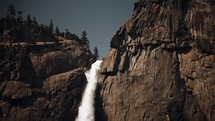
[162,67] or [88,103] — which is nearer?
[162,67]

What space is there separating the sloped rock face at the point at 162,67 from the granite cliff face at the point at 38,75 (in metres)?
8.18

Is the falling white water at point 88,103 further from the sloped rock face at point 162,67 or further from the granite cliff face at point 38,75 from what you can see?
the sloped rock face at point 162,67

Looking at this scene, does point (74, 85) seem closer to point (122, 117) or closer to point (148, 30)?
point (122, 117)

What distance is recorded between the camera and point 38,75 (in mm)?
86250

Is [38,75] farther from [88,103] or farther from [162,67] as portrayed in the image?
[162,67]

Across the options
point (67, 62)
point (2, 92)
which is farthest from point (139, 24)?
point (2, 92)

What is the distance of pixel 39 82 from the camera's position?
85.8m

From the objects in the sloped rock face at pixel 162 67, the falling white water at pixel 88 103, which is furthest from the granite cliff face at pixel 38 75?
the sloped rock face at pixel 162 67

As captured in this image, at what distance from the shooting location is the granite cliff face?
82.8 meters

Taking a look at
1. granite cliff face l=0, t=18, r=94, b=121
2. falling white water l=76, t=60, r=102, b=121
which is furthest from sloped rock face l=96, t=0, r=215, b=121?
granite cliff face l=0, t=18, r=94, b=121

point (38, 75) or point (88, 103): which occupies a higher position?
point (38, 75)

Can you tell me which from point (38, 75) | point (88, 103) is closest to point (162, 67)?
point (88, 103)

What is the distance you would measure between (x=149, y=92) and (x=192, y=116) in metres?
12.2

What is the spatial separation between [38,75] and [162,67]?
1329 inches
